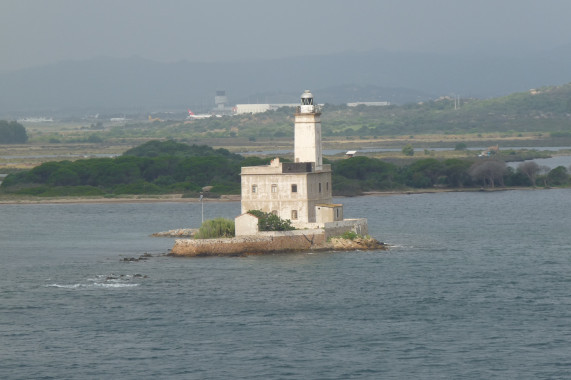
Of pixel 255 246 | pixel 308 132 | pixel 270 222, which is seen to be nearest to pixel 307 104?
pixel 308 132

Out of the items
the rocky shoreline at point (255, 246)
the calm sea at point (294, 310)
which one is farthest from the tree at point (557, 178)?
the rocky shoreline at point (255, 246)

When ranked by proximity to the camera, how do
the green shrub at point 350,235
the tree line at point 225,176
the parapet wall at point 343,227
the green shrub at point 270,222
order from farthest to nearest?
1. the tree line at point 225,176
2. the green shrub at point 350,235
3. the parapet wall at point 343,227
4. the green shrub at point 270,222

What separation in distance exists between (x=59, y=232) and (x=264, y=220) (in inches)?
876

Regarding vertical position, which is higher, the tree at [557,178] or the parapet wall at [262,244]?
the tree at [557,178]

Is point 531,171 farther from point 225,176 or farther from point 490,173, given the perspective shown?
point 225,176

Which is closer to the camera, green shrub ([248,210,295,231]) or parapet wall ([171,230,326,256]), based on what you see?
parapet wall ([171,230,326,256])

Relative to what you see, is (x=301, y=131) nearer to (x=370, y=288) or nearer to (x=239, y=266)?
(x=239, y=266)

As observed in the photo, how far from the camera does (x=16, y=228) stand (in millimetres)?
83375

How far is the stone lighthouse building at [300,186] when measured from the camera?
64.6m

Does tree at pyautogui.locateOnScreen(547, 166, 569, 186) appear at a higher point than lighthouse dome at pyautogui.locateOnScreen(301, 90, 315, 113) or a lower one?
lower

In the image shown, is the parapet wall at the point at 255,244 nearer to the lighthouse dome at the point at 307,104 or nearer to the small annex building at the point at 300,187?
the small annex building at the point at 300,187

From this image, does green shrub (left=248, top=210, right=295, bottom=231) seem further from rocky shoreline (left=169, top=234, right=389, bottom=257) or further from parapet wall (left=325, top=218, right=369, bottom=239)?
parapet wall (left=325, top=218, right=369, bottom=239)

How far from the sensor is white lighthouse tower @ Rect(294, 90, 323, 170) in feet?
217

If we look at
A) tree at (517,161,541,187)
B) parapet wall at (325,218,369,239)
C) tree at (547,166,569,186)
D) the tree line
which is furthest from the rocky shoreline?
tree at (547,166,569,186)
